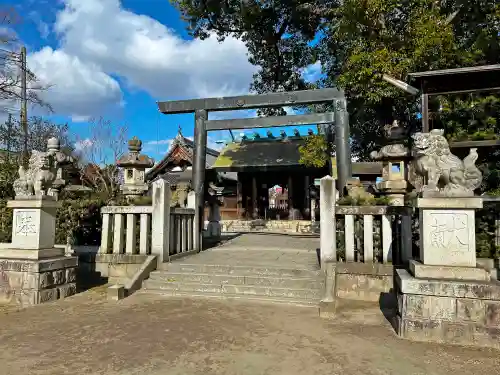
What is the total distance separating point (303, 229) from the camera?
854 inches

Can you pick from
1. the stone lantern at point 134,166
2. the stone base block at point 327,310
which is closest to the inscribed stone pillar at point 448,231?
the stone base block at point 327,310

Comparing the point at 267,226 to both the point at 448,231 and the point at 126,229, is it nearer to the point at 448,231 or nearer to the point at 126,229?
the point at 126,229

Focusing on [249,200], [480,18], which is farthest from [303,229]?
[480,18]

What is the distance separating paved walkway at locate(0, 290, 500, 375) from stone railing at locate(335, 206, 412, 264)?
1470 mm

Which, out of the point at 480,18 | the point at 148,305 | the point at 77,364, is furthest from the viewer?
the point at 480,18

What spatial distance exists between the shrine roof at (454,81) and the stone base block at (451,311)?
6.45 meters

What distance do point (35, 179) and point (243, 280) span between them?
14.2 ft

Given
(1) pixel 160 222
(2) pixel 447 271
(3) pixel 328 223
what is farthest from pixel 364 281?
(1) pixel 160 222

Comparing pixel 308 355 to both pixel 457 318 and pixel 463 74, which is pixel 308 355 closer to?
pixel 457 318

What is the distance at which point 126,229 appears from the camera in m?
8.39

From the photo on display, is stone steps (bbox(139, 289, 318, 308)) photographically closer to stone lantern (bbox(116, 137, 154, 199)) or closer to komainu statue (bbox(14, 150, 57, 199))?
komainu statue (bbox(14, 150, 57, 199))

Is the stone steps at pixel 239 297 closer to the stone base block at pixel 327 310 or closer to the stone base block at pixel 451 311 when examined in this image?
the stone base block at pixel 327 310

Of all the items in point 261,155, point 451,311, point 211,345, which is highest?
point 261,155

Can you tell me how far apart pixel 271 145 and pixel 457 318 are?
2206 cm
